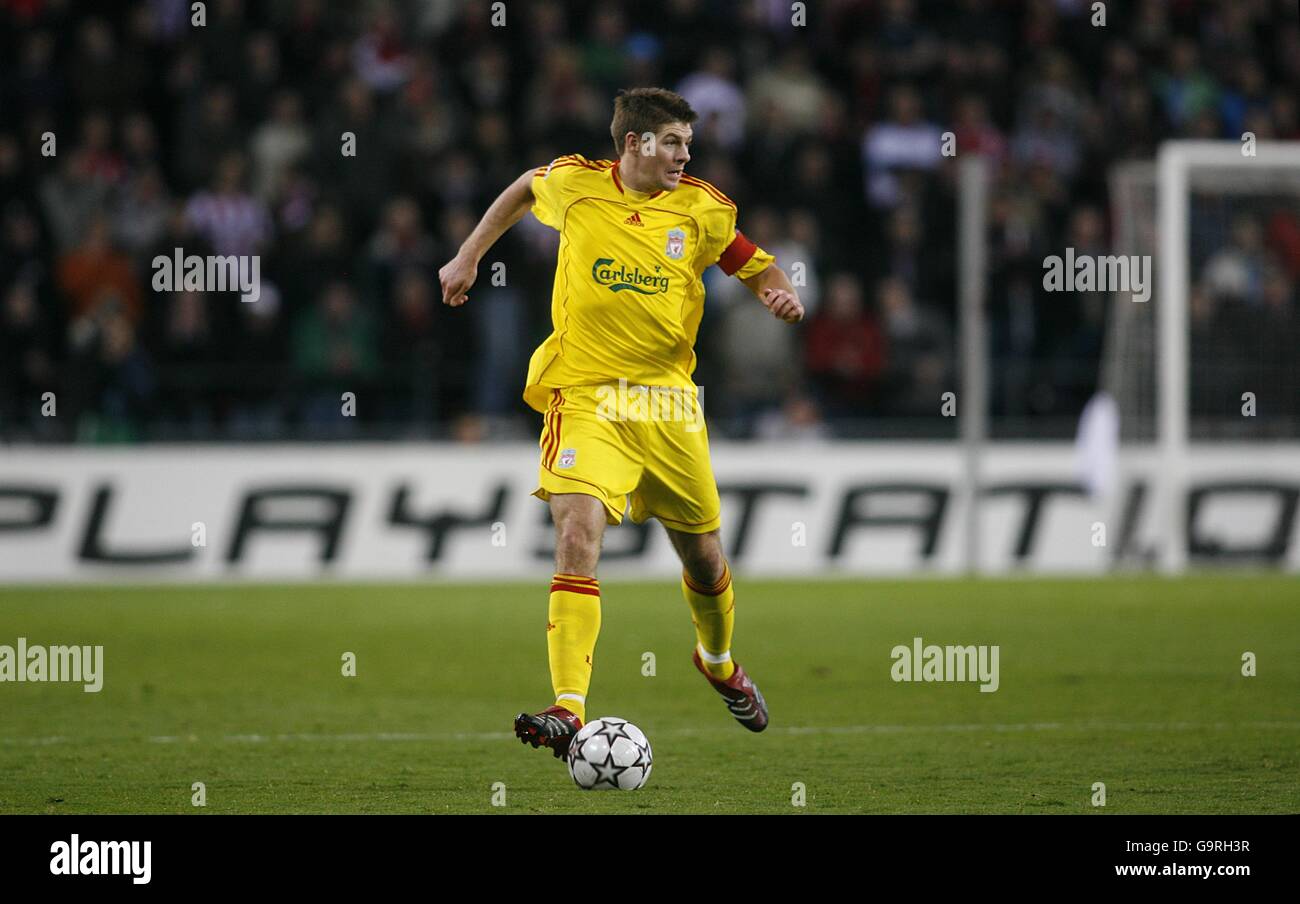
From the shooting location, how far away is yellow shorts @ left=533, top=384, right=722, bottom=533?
7086 mm

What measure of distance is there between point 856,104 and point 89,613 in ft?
32.9

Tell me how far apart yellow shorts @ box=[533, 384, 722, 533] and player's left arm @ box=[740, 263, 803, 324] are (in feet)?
1.56

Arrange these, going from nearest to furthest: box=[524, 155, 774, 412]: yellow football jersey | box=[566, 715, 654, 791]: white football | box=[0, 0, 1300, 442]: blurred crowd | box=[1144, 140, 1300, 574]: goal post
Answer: box=[566, 715, 654, 791]: white football < box=[524, 155, 774, 412]: yellow football jersey < box=[1144, 140, 1300, 574]: goal post < box=[0, 0, 1300, 442]: blurred crowd

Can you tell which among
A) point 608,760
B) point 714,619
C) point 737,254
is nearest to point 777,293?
point 737,254

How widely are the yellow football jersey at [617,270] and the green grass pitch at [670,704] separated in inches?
58.5

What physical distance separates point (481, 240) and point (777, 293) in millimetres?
1110

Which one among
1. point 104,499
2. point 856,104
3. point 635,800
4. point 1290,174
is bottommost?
point 635,800

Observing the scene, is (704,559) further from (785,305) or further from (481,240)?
(481,240)

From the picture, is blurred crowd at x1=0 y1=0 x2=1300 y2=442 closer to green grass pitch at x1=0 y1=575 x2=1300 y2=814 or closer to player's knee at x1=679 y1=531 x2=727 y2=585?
green grass pitch at x1=0 y1=575 x2=1300 y2=814

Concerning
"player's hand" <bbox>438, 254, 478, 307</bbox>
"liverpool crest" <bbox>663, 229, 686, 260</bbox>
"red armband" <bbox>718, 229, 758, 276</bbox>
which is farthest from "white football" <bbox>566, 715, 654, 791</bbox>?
"red armband" <bbox>718, 229, 758, 276</bbox>

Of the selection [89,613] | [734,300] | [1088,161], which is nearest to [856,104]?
[1088,161]
